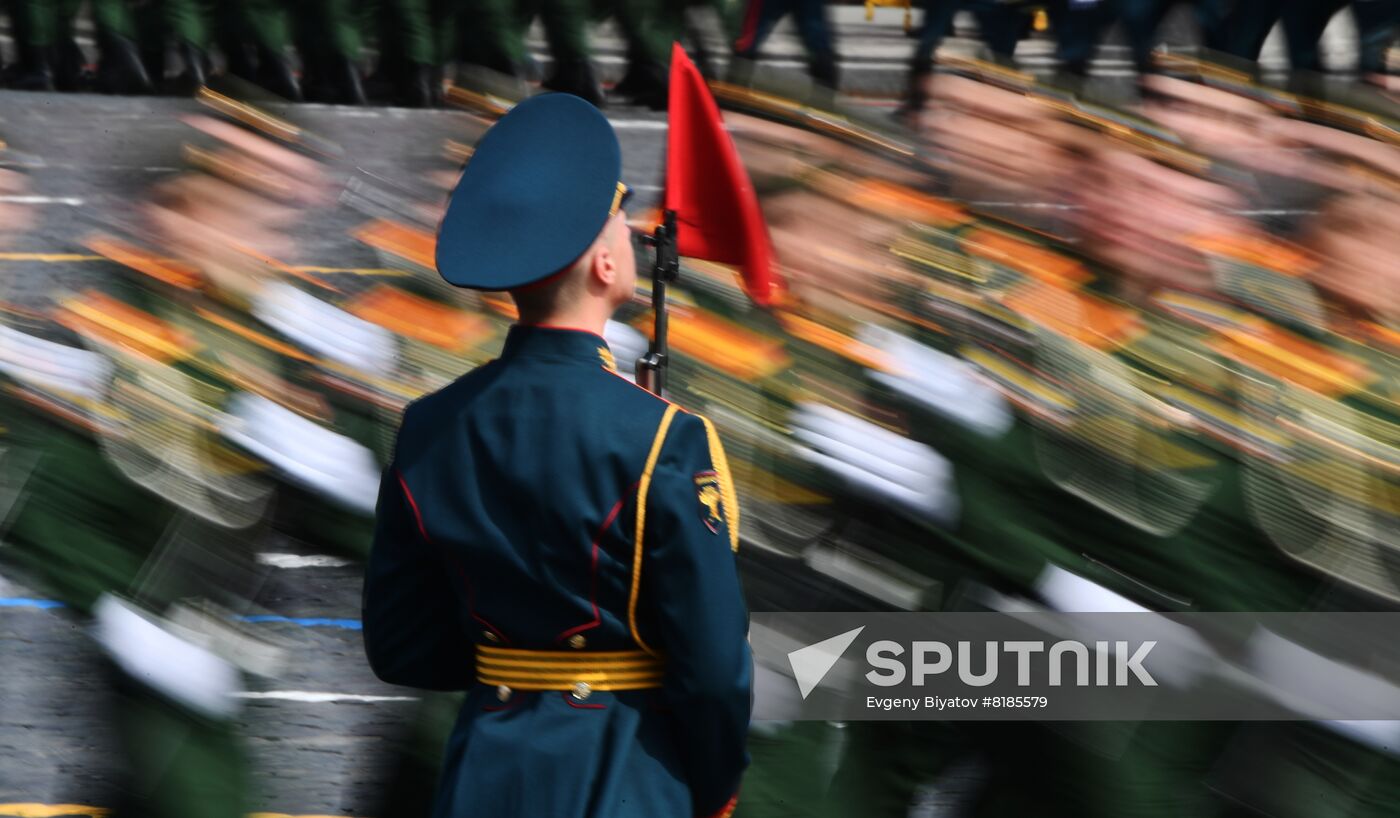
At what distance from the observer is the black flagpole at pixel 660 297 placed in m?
1.85

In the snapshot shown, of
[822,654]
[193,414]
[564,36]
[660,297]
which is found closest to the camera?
[660,297]

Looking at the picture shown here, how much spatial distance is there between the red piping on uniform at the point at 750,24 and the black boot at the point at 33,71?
1.05 m

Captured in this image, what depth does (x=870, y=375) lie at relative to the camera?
2428 millimetres

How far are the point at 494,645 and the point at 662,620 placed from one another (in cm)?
23

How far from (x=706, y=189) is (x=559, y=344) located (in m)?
A: 0.30

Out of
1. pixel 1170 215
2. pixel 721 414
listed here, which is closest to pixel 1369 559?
pixel 1170 215

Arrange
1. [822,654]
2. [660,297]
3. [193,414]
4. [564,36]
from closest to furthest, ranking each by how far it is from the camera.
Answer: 1. [660,297]
2. [193,414]
3. [822,654]
4. [564,36]

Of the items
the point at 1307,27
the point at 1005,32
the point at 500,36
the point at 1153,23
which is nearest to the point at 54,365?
the point at 500,36

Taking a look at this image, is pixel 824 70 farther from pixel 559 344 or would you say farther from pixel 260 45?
pixel 559 344

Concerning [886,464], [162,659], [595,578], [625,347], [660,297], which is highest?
Answer: [660,297]

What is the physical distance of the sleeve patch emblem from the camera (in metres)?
1.68

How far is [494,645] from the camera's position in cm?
181

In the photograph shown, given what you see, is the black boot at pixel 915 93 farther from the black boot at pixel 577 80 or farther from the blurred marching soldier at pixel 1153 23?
the black boot at pixel 577 80

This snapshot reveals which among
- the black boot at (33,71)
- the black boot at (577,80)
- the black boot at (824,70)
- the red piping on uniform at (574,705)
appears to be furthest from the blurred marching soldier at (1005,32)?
the black boot at (33,71)
